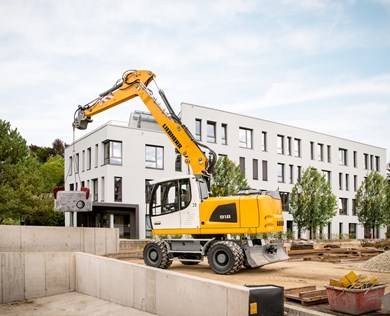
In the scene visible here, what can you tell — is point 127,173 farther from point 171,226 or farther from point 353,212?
point 353,212

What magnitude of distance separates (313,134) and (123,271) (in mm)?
41331

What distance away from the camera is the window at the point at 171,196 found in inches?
608

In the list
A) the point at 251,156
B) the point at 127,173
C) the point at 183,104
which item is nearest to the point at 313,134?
the point at 251,156

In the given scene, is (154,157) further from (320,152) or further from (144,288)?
(144,288)

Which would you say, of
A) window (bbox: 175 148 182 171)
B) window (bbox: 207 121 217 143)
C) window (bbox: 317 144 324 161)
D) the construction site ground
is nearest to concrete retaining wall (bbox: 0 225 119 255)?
the construction site ground

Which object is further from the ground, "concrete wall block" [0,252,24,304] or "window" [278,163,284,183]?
"window" [278,163,284,183]

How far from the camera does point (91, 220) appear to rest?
39.5m

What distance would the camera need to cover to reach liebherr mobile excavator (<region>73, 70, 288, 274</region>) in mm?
14305

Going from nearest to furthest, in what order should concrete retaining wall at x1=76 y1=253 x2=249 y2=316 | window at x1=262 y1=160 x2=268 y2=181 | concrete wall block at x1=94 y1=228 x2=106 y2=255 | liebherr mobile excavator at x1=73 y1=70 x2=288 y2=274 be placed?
concrete retaining wall at x1=76 y1=253 x2=249 y2=316 < liebherr mobile excavator at x1=73 y1=70 x2=288 y2=274 < concrete wall block at x1=94 y1=228 x2=106 y2=255 < window at x1=262 y1=160 x2=268 y2=181

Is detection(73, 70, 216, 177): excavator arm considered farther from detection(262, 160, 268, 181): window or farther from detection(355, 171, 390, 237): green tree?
detection(355, 171, 390, 237): green tree

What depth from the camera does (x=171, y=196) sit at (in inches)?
618

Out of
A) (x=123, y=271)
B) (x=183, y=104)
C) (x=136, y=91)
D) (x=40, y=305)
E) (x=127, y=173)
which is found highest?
(x=183, y=104)

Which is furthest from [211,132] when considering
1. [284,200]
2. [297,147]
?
[297,147]

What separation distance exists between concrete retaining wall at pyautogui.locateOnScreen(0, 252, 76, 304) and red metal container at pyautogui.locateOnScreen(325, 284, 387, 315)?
8614 mm
